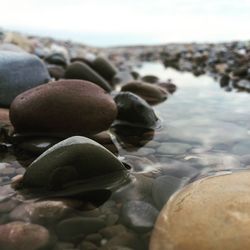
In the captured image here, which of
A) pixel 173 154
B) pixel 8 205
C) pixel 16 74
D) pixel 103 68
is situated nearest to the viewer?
pixel 8 205

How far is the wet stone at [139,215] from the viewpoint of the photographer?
148 cm

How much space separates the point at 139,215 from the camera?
1550 millimetres

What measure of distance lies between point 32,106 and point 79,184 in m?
0.79

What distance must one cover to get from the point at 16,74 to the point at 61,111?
91 centimetres

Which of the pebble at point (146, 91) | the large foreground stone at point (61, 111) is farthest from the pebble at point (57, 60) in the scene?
the large foreground stone at point (61, 111)

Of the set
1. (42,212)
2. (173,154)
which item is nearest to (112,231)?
(42,212)

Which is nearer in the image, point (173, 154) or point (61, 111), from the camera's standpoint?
point (173, 154)

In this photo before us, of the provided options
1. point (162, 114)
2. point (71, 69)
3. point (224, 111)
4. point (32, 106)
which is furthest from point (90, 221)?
point (71, 69)

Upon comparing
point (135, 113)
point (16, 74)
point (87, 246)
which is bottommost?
point (87, 246)

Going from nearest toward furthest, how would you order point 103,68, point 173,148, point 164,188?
1. point 164,188
2. point 173,148
3. point 103,68

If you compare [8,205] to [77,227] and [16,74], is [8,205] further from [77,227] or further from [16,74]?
[16,74]

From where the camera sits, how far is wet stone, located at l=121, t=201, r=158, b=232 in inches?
58.5

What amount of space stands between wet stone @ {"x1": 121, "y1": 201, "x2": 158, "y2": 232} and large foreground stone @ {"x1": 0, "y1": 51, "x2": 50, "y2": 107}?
173cm

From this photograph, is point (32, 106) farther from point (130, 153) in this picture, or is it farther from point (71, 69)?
point (71, 69)
